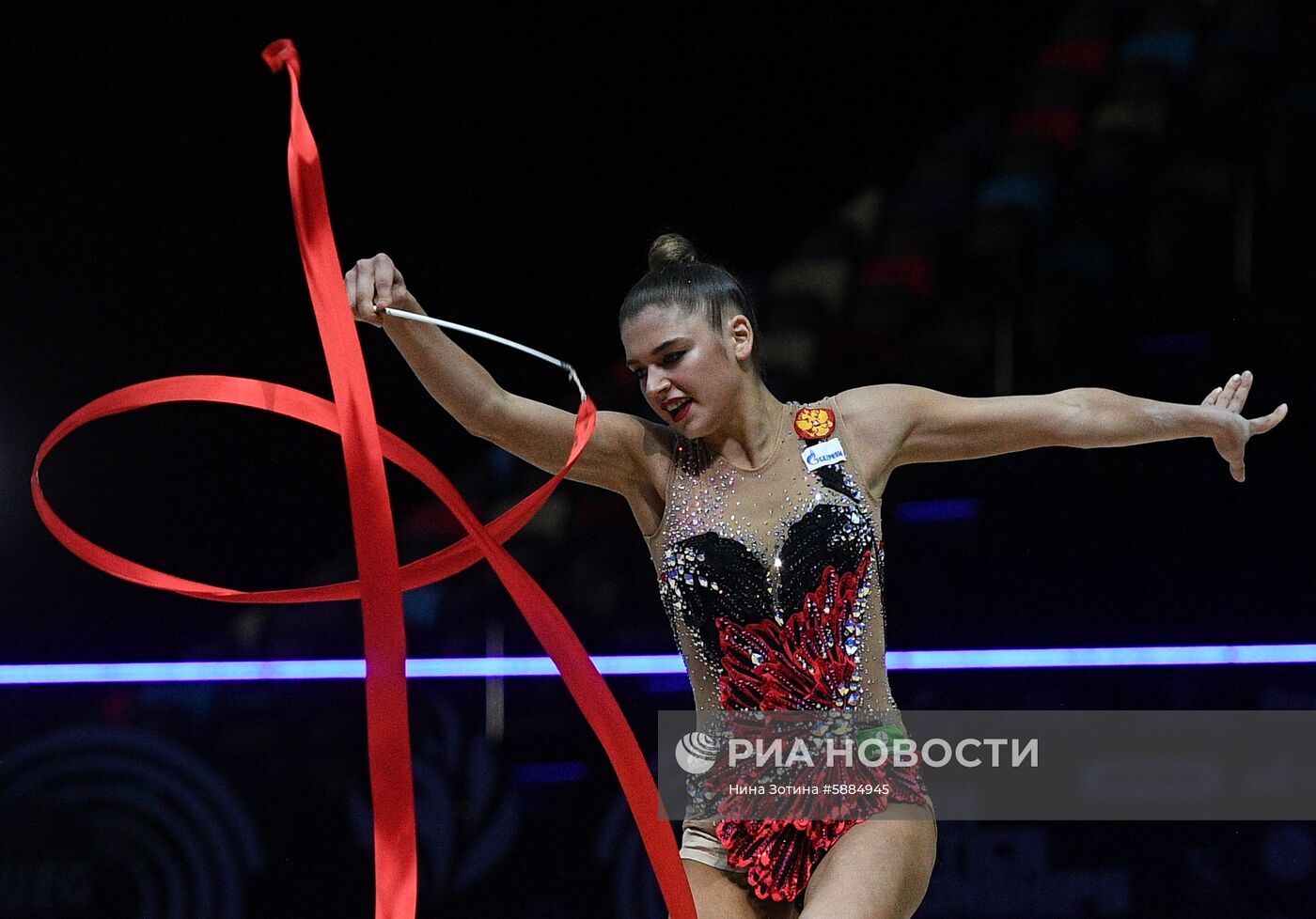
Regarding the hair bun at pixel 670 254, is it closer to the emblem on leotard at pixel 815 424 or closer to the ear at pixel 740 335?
the ear at pixel 740 335

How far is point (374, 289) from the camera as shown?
7.54 ft

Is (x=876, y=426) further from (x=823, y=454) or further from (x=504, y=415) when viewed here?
(x=504, y=415)

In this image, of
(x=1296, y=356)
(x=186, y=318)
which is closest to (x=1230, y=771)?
(x=1296, y=356)

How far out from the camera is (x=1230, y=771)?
12.7 ft

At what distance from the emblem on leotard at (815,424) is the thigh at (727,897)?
29.4 inches

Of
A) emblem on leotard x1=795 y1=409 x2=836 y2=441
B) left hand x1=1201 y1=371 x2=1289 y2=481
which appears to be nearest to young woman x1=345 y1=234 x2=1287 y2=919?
emblem on leotard x1=795 y1=409 x2=836 y2=441

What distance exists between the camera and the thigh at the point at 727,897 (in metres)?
2.49

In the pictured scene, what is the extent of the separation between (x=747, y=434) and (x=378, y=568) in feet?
2.54

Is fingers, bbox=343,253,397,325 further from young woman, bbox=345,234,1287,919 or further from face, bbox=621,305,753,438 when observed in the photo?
face, bbox=621,305,753,438

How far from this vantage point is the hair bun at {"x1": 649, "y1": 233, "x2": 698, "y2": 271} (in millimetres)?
2701

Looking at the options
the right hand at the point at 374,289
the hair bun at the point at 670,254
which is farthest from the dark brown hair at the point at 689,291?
the right hand at the point at 374,289

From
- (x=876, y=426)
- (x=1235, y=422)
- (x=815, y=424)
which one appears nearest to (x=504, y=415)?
(x=815, y=424)

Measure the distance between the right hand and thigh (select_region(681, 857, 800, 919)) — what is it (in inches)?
40.5

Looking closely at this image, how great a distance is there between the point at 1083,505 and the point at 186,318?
7.82 feet
